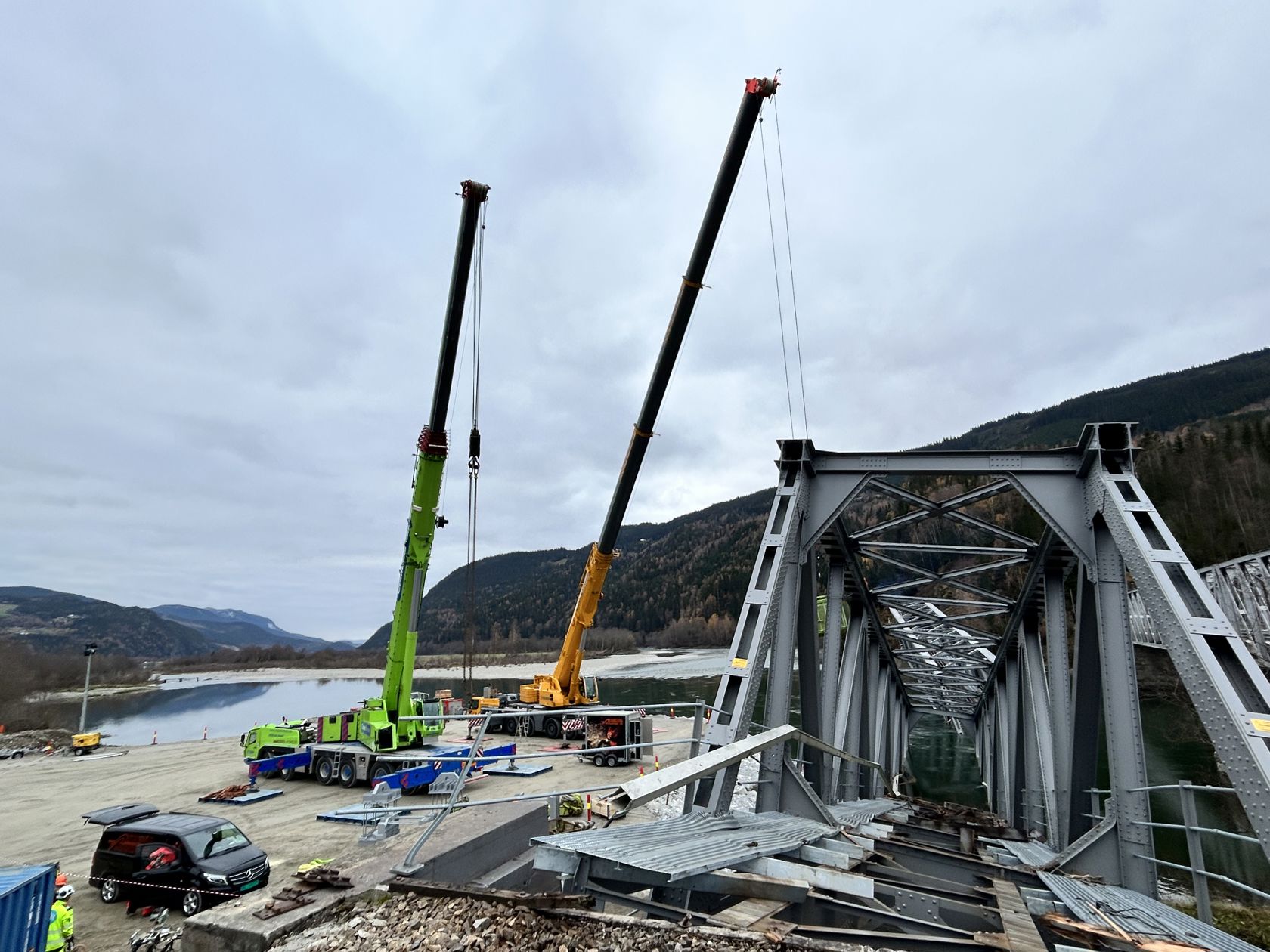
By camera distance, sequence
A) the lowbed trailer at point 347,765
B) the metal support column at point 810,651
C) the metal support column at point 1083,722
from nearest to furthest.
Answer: the metal support column at point 1083,722
the metal support column at point 810,651
the lowbed trailer at point 347,765

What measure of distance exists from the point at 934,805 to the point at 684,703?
6961 mm

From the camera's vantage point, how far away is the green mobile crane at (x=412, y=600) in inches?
701

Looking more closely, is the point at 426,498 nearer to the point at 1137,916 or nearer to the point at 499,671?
the point at 1137,916

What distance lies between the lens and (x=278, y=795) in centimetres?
2105

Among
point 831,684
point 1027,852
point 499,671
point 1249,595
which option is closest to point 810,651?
point 831,684

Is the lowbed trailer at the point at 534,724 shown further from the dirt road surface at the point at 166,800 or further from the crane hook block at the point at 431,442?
the crane hook block at the point at 431,442

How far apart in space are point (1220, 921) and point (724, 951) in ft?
53.5

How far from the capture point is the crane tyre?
71.7 feet

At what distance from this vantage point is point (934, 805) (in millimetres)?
→ 17156

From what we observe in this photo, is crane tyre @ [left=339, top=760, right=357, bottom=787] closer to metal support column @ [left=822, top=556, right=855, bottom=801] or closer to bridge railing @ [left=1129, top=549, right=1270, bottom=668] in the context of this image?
metal support column @ [left=822, top=556, right=855, bottom=801]

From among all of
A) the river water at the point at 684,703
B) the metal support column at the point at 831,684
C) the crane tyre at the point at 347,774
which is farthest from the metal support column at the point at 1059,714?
the crane tyre at the point at 347,774

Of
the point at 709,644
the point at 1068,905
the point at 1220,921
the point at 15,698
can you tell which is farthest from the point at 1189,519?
the point at 15,698

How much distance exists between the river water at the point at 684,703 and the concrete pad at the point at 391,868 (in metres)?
19.4

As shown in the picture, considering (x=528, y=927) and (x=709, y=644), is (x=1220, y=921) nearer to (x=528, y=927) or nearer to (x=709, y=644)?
(x=528, y=927)
